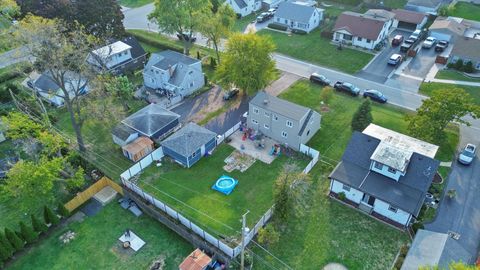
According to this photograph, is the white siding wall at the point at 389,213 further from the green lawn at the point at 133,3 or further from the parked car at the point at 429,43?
the green lawn at the point at 133,3

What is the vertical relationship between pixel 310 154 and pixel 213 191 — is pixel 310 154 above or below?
above

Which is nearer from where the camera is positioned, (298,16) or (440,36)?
(440,36)

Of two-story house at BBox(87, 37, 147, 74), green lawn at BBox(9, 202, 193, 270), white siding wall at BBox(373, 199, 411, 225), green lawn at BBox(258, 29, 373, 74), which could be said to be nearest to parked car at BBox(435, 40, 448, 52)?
green lawn at BBox(258, 29, 373, 74)

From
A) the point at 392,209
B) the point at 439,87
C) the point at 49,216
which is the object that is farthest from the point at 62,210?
the point at 439,87

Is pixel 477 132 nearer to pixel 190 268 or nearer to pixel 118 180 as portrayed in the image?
pixel 190 268

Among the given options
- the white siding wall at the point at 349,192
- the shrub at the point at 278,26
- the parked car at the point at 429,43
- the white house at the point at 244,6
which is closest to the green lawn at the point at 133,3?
the white house at the point at 244,6

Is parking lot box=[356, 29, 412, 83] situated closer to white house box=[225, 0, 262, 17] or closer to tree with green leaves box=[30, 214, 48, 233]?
white house box=[225, 0, 262, 17]

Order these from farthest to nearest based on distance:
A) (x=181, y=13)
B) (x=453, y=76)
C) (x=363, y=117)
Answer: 1. (x=181, y=13)
2. (x=453, y=76)
3. (x=363, y=117)

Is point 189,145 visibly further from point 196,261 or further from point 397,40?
point 397,40

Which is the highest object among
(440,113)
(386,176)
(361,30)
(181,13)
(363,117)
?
(181,13)
